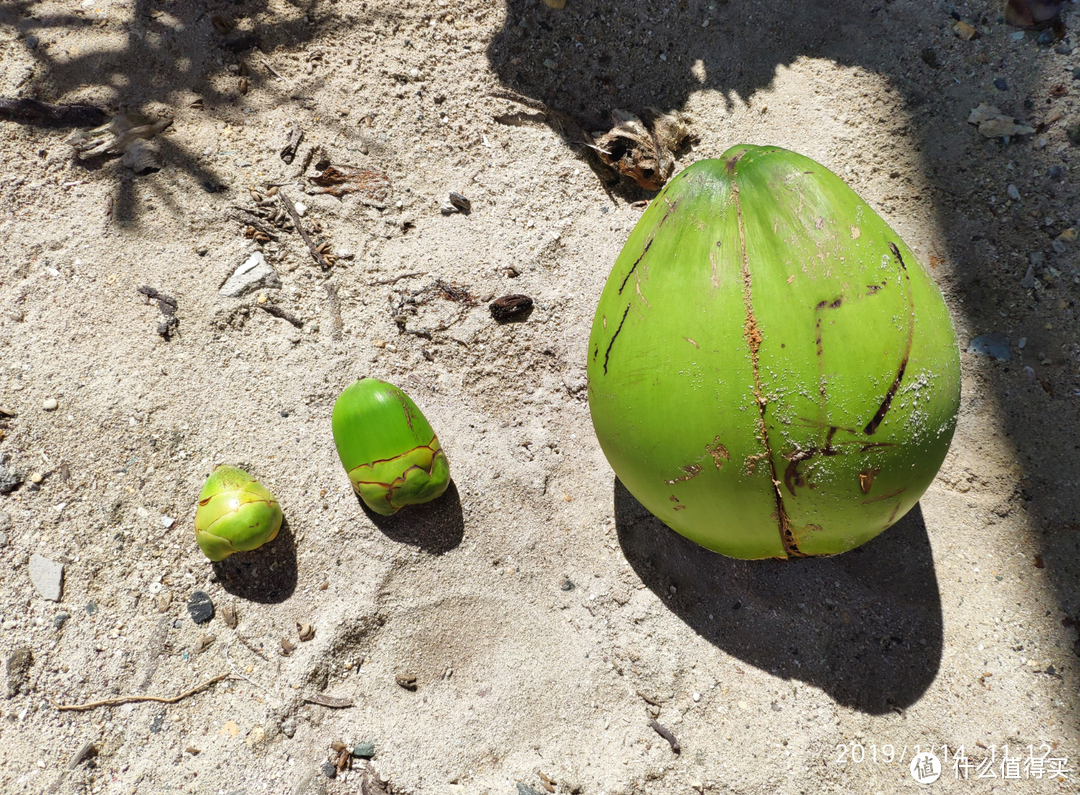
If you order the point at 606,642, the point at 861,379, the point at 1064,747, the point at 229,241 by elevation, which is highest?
the point at 861,379

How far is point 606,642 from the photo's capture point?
75.5 inches

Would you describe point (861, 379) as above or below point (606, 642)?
above

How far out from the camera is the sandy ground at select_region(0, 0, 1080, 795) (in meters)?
1.81

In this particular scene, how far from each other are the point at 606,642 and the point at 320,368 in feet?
3.85

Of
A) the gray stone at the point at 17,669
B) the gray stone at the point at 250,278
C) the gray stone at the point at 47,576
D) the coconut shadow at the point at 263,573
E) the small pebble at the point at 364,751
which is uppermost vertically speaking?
the gray stone at the point at 250,278

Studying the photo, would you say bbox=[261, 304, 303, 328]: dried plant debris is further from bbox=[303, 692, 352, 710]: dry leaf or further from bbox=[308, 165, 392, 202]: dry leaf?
bbox=[303, 692, 352, 710]: dry leaf

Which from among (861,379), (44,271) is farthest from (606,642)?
(44,271)

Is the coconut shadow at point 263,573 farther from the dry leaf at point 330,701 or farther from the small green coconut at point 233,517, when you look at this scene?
the dry leaf at point 330,701

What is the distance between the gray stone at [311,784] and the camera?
5.70 ft

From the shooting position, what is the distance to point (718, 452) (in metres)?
1.44

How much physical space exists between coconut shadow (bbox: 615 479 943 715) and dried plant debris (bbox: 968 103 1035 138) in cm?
127

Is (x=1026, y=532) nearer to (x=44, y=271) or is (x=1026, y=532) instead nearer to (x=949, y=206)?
(x=949, y=206)

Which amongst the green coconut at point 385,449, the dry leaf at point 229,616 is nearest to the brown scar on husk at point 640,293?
the green coconut at point 385,449

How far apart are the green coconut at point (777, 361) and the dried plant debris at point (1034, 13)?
4.69 feet
